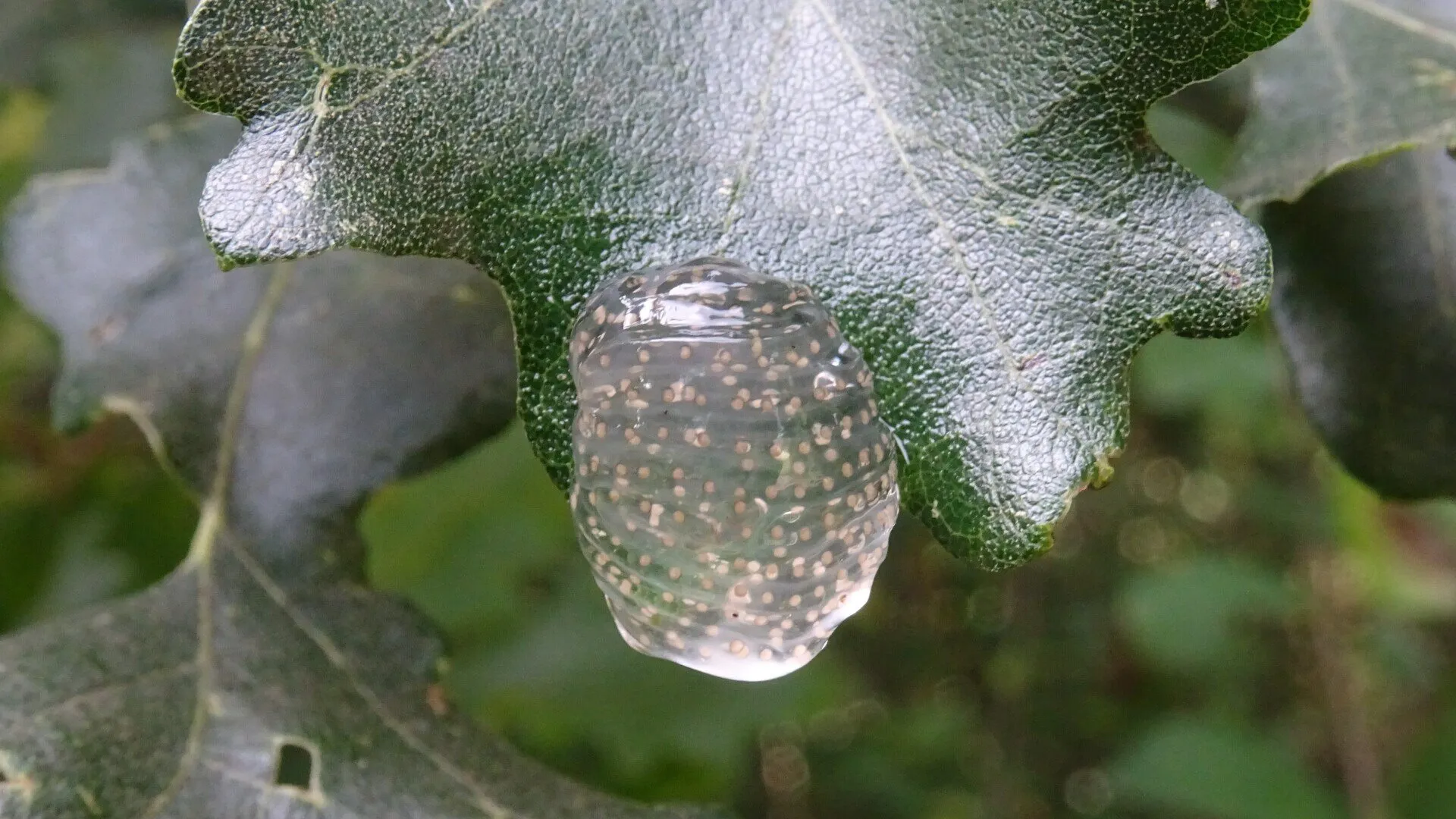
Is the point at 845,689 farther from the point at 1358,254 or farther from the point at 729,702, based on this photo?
the point at 1358,254

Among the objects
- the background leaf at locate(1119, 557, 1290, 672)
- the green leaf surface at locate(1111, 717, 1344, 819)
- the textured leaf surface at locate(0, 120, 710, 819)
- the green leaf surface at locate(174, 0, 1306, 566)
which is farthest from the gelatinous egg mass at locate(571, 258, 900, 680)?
the background leaf at locate(1119, 557, 1290, 672)

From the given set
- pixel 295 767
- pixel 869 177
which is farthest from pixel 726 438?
pixel 295 767

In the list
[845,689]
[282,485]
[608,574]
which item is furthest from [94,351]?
[845,689]

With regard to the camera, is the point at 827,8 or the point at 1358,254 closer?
the point at 827,8

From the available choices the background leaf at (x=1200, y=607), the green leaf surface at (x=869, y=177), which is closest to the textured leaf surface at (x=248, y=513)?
the green leaf surface at (x=869, y=177)

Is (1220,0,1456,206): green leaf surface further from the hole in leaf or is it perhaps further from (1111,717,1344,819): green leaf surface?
(1111,717,1344,819): green leaf surface

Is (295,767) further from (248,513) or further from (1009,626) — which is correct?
(1009,626)

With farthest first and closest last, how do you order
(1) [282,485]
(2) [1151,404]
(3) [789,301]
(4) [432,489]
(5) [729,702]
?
1. (2) [1151,404]
2. (5) [729,702]
3. (4) [432,489]
4. (1) [282,485]
5. (3) [789,301]
